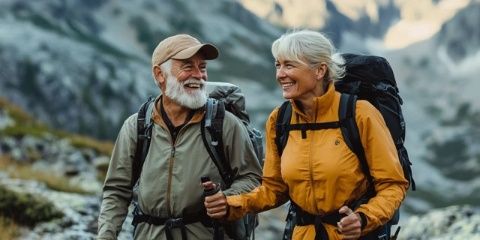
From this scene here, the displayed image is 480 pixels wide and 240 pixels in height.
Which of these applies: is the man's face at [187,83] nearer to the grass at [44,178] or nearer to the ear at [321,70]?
the ear at [321,70]

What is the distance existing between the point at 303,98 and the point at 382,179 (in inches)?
40.4

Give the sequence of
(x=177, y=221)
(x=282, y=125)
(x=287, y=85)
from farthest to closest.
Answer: (x=177, y=221)
(x=282, y=125)
(x=287, y=85)

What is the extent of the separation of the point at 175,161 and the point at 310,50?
6.48 ft

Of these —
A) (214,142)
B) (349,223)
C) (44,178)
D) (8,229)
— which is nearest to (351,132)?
(349,223)

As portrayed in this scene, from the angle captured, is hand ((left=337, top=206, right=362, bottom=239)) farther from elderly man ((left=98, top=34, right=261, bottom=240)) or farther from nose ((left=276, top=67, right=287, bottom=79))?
elderly man ((left=98, top=34, right=261, bottom=240))

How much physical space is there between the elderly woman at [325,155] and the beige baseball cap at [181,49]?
1.18 metres

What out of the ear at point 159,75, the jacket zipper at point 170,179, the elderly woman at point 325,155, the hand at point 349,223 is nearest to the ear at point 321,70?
the elderly woman at point 325,155

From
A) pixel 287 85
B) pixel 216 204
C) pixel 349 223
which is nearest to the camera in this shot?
pixel 349 223

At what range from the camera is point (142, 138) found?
23.0ft

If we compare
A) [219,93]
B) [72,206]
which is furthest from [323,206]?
[72,206]

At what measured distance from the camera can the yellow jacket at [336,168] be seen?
5.50 m

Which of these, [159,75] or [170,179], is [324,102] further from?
[159,75]

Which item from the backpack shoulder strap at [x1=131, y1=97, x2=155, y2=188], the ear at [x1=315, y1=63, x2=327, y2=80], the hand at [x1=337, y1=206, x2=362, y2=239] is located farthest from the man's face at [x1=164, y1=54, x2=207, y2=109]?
the hand at [x1=337, y1=206, x2=362, y2=239]

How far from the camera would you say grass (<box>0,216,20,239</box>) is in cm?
1223
